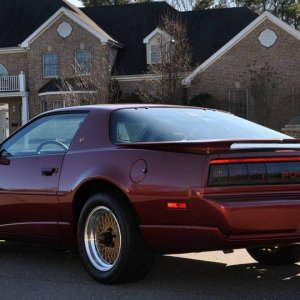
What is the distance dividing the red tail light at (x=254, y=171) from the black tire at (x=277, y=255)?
1273 mm

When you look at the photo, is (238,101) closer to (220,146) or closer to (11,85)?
(11,85)

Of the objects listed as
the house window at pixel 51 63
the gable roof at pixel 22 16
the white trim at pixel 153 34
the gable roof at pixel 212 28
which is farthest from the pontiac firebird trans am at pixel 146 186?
the gable roof at pixel 22 16

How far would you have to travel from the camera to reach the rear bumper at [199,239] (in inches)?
183

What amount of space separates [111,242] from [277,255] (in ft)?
5.83

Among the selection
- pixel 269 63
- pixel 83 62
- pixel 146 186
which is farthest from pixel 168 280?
pixel 83 62

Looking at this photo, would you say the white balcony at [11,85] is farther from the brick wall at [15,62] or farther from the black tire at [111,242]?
the black tire at [111,242]

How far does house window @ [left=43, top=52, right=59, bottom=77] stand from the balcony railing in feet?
5.74

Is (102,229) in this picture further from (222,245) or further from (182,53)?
(182,53)

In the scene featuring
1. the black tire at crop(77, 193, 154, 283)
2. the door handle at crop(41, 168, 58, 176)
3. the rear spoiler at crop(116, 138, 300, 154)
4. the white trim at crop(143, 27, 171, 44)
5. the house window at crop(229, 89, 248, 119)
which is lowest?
the black tire at crop(77, 193, 154, 283)

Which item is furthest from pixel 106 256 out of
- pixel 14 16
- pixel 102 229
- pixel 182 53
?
pixel 14 16

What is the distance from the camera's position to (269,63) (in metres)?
31.0

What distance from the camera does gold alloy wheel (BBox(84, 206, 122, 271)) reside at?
206 inches

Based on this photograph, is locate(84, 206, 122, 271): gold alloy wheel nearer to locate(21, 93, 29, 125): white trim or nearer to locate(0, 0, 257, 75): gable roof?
locate(0, 0, 257, 75): gable roof

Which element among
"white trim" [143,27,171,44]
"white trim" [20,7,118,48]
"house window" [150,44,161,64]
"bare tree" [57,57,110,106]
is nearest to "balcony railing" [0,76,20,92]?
"white trim" [20,7,118,48]
